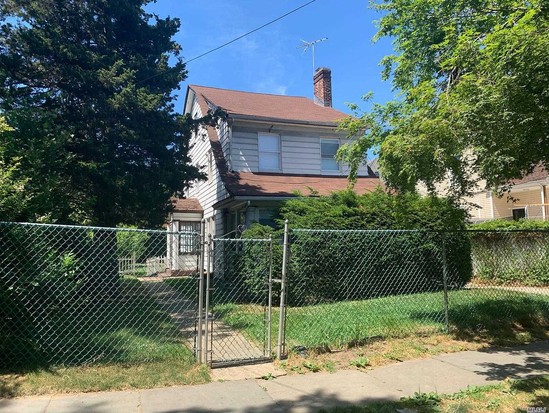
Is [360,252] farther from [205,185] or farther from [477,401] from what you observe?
[205,185]

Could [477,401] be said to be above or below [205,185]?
below

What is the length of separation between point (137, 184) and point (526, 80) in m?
8.68

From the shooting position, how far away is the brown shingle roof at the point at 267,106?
16.3m

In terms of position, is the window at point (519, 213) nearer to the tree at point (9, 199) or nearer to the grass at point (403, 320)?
the grass at point (403, 320)

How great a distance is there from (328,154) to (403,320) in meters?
10.1

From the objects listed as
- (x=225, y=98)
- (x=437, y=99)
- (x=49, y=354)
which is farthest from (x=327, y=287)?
(x=225, y=98)

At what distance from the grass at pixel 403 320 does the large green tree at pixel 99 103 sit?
155 inches

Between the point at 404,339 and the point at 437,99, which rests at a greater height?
the point at 437,99

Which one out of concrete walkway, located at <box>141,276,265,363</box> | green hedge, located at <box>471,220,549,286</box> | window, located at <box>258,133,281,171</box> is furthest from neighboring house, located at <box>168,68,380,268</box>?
green hedge, located at <box>471,220,549,286</box>

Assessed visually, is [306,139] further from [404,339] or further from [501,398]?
[501,398]

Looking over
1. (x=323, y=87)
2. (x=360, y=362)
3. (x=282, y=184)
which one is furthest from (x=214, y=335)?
(x=323, y=87)

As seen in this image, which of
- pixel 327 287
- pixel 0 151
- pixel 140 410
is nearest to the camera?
pixel 140 410

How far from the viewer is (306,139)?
53.6 feet

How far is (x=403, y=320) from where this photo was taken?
7566 millimetres
